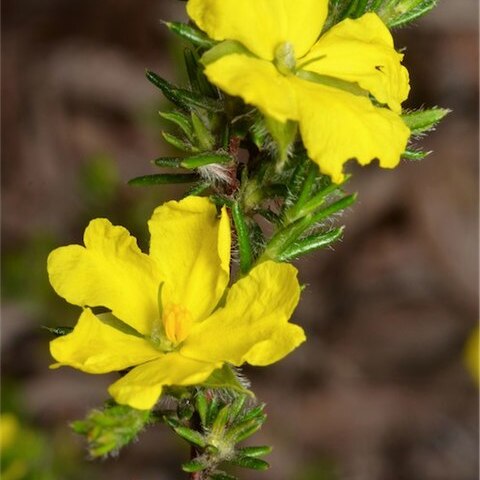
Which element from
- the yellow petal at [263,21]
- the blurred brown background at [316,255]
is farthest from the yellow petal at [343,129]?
the blurred brown background at [316,255]

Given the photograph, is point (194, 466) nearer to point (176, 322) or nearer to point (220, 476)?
point (220, 476)

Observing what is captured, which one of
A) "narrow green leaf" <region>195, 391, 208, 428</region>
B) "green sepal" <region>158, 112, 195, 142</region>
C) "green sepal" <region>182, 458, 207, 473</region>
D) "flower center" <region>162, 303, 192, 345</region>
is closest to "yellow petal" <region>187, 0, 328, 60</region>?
"green sepal" <region>158, 112, 195, 142</region>

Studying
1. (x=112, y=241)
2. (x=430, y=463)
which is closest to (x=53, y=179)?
(x=430, y=463)

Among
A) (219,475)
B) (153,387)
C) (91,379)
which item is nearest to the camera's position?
(153,387)

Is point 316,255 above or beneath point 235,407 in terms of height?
above

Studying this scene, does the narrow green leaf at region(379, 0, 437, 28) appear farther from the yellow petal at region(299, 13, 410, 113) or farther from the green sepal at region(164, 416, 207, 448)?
the green sepal at region(164, 416, 207, 448)

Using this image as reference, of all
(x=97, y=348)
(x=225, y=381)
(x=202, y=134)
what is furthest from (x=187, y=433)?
(x=202, y=134)

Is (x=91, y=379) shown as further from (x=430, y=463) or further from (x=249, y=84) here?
(x=249, y=84)
